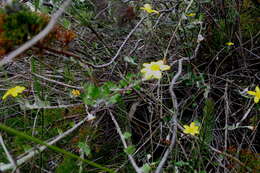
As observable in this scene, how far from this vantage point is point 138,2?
1352 millimetres

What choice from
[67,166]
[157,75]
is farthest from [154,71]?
[67,166]

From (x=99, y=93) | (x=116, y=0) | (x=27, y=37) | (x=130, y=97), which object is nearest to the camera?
(x=27, y=37)

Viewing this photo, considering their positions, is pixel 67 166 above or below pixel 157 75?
below

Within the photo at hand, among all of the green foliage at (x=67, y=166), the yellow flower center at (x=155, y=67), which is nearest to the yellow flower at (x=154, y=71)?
the yellow flower center at (x=155, y=67)

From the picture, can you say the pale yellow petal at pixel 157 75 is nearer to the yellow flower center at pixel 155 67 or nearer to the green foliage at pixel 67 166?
the yellow flower center at pixel 155 67

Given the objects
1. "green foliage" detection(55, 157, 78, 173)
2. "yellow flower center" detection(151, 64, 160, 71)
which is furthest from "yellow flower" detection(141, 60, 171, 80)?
"green foliage" detection(55, 157, 78, 173)

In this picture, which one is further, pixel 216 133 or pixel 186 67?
pixel 186 67

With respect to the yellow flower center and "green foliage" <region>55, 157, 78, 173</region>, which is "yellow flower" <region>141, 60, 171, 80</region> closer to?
the yellow flower center

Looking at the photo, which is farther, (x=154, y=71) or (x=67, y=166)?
(x=67, y=166)

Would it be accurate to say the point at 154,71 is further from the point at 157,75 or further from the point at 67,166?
the point at 67,166

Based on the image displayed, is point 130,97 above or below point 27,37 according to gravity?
below

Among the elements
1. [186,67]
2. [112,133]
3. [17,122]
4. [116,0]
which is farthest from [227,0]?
[17,122]

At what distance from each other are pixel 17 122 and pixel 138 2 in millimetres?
814

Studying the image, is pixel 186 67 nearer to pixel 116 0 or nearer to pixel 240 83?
pixel 240 83
